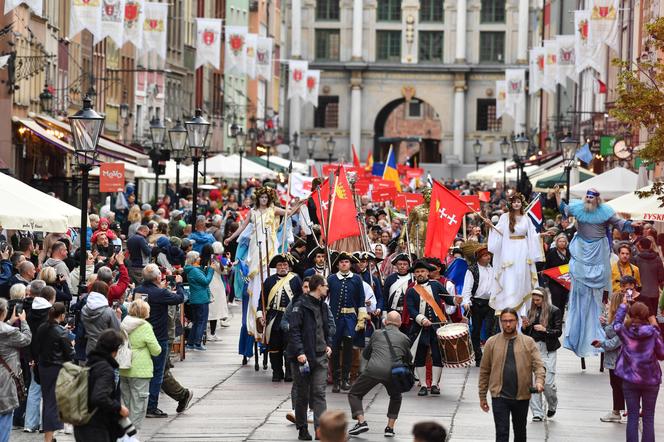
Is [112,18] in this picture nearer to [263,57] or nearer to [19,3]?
[19,3]

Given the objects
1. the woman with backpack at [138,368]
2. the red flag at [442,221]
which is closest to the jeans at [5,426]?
the woman with backpack at [138,368]

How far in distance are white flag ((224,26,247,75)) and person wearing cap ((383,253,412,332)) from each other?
4420 centimetres

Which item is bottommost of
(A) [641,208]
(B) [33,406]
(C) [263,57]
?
(B) [33,406]

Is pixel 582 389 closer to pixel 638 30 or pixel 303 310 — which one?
pixel 303 310

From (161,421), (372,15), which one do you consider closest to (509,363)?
(161,421)

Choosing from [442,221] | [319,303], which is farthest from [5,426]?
[442,221]

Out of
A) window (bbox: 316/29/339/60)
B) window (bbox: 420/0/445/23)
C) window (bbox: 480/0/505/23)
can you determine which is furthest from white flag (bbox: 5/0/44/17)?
window (bbox: 420/0/445/23)

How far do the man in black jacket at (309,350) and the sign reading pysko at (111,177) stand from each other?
1612 centimetres

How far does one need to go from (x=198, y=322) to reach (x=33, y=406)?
24.5ft

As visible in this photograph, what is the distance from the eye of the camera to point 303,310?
16.4 meters

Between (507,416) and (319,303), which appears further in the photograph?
(319,303)

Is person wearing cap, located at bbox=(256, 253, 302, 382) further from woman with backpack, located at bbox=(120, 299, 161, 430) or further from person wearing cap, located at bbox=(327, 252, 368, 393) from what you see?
woman with backpack, located at bbox=(120, 299, 161, 430)

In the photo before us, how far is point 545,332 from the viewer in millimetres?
17312

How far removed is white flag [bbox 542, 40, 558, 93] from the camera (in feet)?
190
